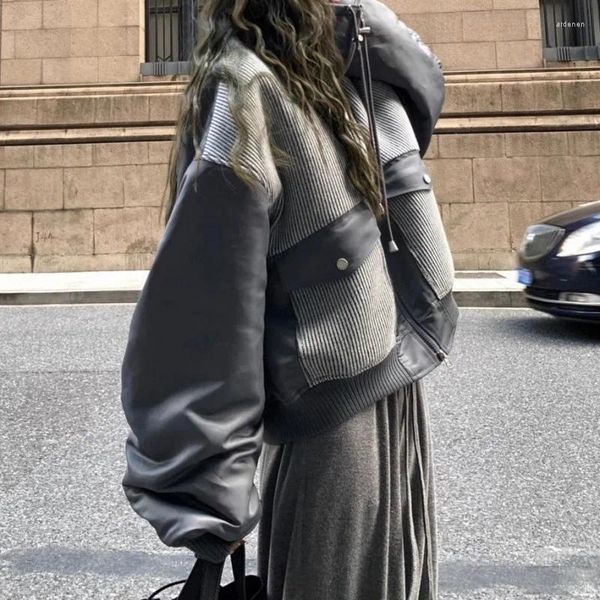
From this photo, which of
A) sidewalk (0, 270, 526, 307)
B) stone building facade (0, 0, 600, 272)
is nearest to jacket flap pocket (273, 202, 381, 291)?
sidewalk (0, 270, 526, 307)

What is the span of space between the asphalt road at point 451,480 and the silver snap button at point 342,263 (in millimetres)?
1665

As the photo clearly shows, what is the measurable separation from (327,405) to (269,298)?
220 millimetres

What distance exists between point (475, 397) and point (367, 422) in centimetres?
371

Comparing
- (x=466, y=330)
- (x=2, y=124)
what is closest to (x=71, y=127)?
(x=2, y=124)

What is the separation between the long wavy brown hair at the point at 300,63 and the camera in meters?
1.20

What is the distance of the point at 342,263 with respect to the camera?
1.17m

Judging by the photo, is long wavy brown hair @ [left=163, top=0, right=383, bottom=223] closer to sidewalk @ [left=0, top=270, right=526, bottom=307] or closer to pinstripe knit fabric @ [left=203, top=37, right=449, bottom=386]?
pinstripe knit fabric @ [left=203, top=37, right=449, bottom=386]

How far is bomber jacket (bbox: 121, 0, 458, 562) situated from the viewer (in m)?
1.09

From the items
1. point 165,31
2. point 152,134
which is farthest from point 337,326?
point 165,31

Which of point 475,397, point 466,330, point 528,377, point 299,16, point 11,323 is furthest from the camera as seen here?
point 11,323

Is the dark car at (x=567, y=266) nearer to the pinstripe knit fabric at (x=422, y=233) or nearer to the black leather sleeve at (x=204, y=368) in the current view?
the pinstripe knit fabric at (x=422, y=233)

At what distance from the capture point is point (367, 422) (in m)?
1.25

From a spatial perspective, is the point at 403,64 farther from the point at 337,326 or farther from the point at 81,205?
the point at 81,205

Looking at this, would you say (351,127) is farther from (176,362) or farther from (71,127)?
(71,127)
